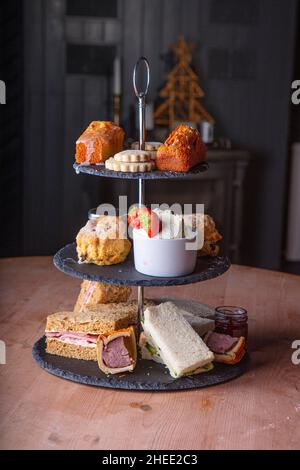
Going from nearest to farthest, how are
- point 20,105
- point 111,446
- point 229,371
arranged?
point 111,446 → point 229,371 → point 20,105

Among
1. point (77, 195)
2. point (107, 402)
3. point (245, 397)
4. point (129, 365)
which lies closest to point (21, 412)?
point (107, 402)

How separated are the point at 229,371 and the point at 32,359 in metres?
0.48

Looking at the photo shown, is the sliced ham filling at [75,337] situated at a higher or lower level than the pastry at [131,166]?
lower

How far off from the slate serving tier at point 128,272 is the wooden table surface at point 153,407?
244 millimetres

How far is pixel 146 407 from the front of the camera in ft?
5.27

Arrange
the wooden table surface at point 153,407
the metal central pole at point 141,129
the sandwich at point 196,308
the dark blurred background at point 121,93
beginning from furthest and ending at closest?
the dark blurred background at point 121,93, the sandwich at point 196,308, the metal central pole at point 141,129, the wooden table surface at point 153,407

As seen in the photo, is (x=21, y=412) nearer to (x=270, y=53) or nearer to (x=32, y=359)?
(x=32, y=359)

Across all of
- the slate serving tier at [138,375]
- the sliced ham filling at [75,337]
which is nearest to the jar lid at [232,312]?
the slate serving tier at [138,375]

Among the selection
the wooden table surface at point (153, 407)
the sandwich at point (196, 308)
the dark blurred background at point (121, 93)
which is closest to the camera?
the wooden table surface at point (153, 407)

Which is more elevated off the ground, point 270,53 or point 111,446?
point 270,53

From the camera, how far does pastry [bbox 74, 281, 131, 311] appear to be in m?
1.93

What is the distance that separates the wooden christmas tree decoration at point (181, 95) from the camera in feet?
15.4

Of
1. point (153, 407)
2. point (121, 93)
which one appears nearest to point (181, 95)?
point (121, 93)

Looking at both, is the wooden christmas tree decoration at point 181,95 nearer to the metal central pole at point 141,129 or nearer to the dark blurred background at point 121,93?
the dark blurred background at point 121,93
